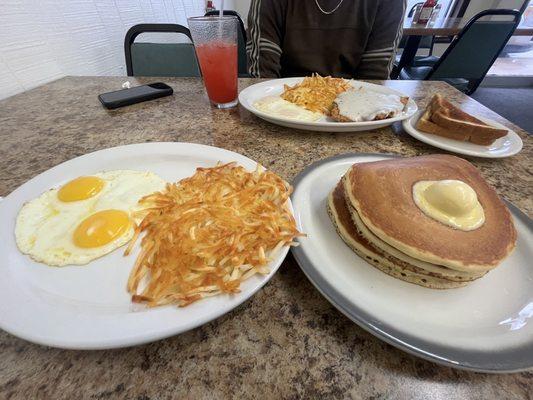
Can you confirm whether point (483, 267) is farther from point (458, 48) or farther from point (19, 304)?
point (458, 48)

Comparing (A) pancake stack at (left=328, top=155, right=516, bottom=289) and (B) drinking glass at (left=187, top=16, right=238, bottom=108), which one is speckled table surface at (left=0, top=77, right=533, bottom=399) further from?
(B) drinking glass at (left=187, top=16, right=238, bottom=108)

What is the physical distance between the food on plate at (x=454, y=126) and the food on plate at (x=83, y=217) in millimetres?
1201

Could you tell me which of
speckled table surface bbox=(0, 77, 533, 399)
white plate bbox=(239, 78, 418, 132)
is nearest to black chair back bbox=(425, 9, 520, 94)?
white plate bbox=(239, 78, 418, 132)

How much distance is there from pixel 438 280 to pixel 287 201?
403mm

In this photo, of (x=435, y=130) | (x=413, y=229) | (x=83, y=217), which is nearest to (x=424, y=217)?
(x=413, y=229)

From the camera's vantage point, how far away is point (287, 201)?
694 millimetres

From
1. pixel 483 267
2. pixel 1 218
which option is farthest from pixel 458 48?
pixel 1 218

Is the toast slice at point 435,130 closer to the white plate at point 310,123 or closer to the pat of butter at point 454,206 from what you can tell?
the white plate at point 310,123

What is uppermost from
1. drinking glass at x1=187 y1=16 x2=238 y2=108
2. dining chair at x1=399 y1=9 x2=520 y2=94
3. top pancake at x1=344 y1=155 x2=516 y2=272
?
drinking glass at x1=187 y1=16 x2=238 y2=108

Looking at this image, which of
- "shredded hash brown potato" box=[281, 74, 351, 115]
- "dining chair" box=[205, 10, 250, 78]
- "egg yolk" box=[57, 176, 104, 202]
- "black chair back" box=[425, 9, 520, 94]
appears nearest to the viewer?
"egg yolk" box=[57, 176, 104, 202]

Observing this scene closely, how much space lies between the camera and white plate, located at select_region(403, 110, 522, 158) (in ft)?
3.34

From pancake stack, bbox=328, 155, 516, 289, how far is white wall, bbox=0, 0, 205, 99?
7.01ft

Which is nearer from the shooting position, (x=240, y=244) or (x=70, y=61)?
(x=240, y=244)

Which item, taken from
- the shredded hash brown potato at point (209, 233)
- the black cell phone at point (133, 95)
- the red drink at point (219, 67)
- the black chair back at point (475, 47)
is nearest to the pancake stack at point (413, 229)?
the shredded hash brown potato at point (209, 233)
